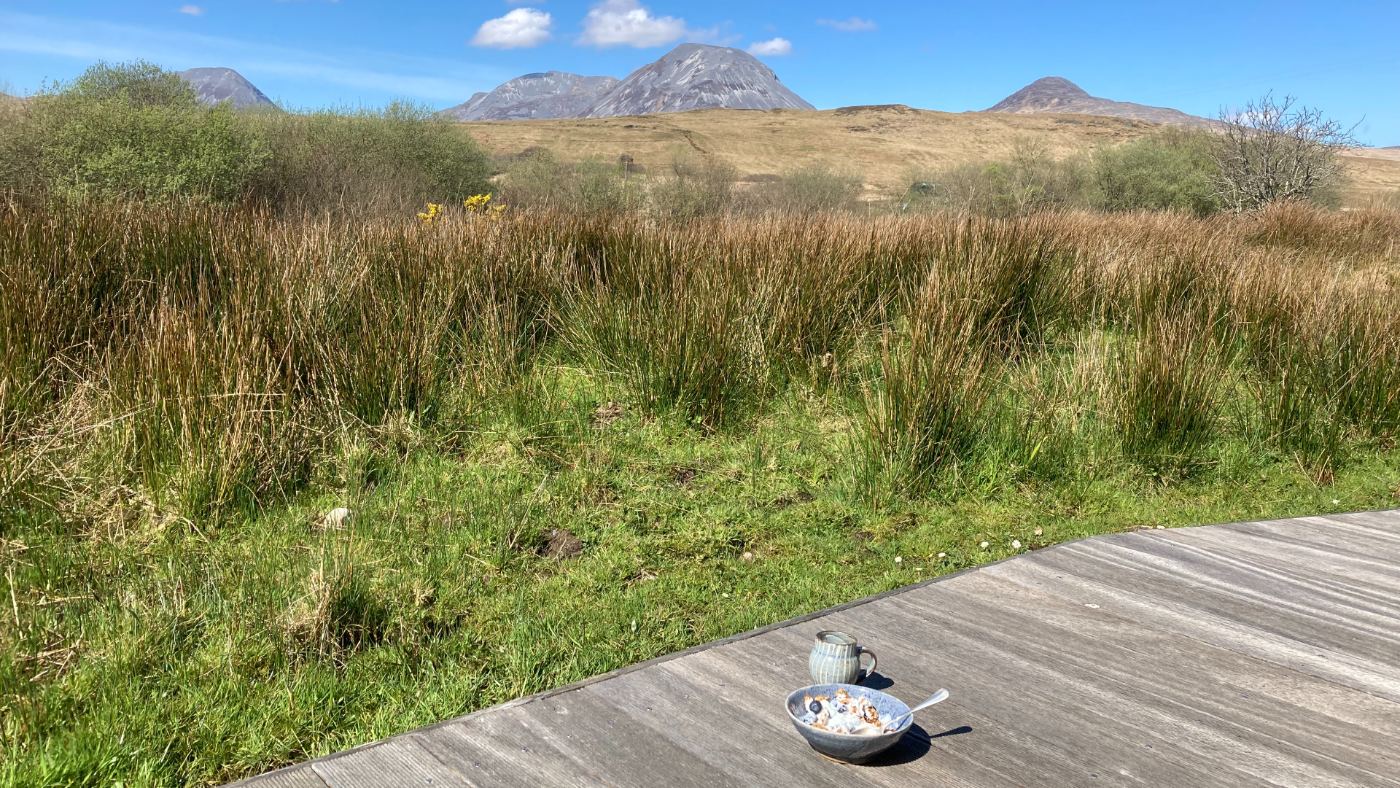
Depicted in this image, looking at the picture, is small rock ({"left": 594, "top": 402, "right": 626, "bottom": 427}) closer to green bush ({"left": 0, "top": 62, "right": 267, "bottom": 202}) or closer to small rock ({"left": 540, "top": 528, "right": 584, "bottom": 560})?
small rock ({"left": 540, "top": 528, "right": 584, "bottom": 560})

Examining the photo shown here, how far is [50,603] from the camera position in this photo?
2.50 m

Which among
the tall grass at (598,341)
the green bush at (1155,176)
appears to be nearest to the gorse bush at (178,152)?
the tall grass at (598,341)

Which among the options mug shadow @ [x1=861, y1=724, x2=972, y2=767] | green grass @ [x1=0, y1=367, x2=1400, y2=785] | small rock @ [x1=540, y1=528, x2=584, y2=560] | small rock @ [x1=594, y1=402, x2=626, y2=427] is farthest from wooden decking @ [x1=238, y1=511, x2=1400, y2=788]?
small rock @ [x1=594, y1=402, x2=626, y2=427]

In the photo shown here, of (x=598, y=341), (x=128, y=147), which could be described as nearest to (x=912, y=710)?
(x=598, y=341)

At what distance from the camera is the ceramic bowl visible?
1.45m

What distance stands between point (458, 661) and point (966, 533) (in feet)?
6.64

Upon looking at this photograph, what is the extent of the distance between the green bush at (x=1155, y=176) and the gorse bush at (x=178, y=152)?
15.2 m

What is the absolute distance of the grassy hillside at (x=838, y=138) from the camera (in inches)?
2154

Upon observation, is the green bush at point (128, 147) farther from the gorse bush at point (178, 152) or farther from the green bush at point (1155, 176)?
the green bush at point (1155, 176)

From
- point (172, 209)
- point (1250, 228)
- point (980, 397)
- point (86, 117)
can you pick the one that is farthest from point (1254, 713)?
point (86, 117)

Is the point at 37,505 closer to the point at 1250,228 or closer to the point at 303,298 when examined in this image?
the point at 303,298

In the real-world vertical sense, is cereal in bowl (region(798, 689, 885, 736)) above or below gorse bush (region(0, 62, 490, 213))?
below

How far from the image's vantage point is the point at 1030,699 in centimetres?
169

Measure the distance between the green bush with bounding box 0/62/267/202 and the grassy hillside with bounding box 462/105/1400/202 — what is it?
33192 mm
